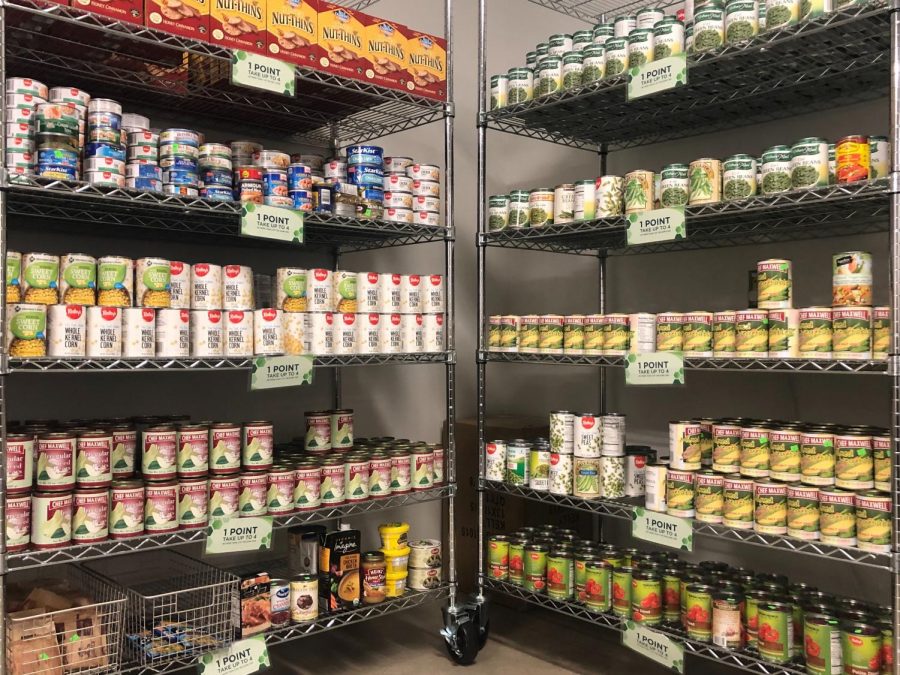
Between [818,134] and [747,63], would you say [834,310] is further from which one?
[818,134]

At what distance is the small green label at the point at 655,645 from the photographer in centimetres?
230

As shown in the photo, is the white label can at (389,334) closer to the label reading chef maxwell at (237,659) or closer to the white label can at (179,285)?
the white label can at (179,285)

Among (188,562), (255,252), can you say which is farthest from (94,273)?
(188,562)

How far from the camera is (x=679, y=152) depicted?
10.7ft

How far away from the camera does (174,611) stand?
231 cm

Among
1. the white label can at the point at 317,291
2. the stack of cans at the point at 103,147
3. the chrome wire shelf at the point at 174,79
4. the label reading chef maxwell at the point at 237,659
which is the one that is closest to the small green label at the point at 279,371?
the white label can at the point at 317,291

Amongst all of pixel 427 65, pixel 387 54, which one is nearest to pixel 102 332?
pixel 387 54

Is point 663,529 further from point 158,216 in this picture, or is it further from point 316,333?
point 158,216

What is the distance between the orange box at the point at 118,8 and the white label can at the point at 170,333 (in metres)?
0.75

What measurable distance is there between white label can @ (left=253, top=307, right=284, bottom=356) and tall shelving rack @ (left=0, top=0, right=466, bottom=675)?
0.07 m

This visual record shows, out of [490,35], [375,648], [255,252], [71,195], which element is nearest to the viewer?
[71,195]

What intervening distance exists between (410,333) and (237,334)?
2.02ft

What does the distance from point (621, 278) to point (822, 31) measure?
1.53 metres

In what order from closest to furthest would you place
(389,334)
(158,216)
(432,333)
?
(158,216), (389,334), (432,333)
